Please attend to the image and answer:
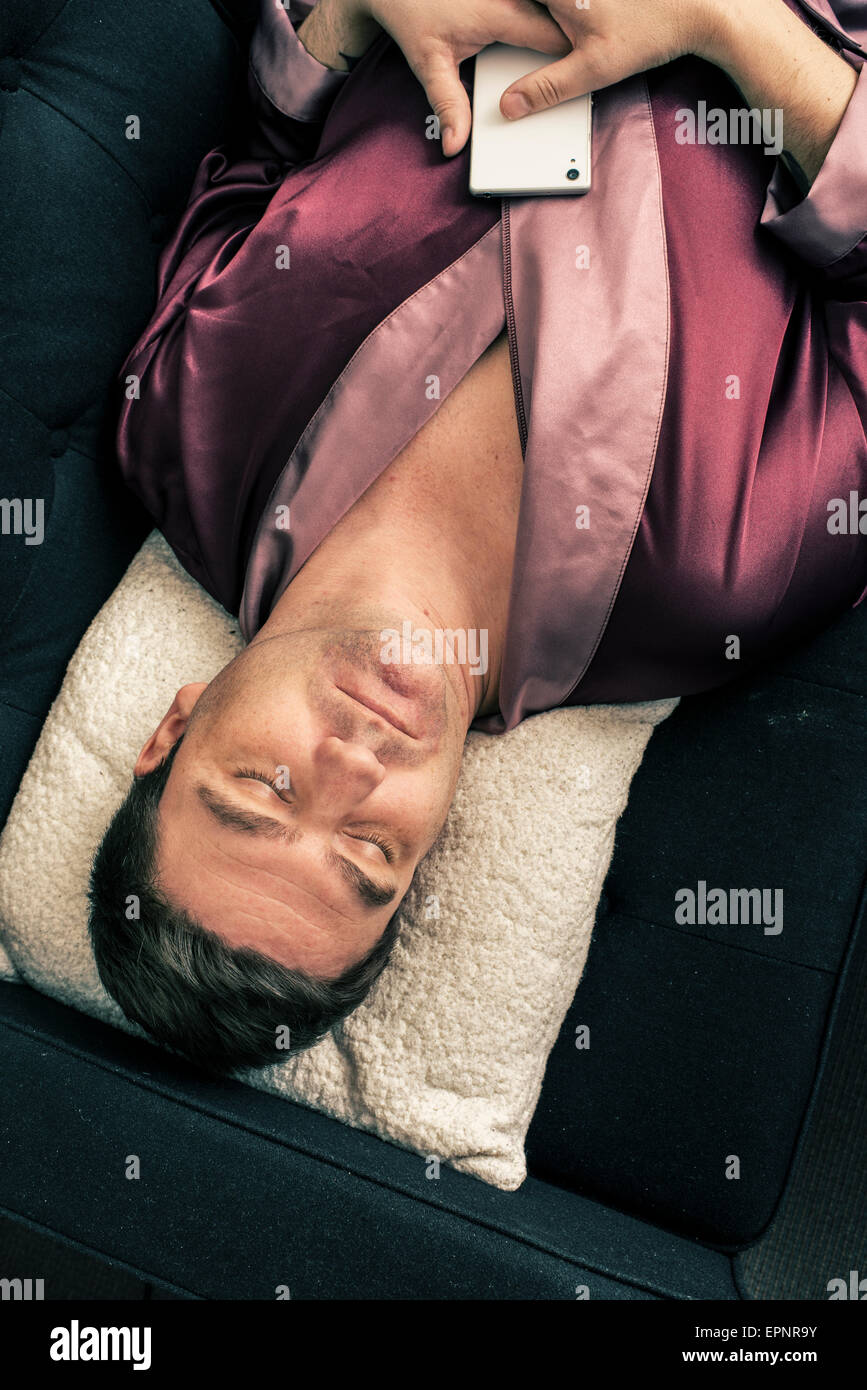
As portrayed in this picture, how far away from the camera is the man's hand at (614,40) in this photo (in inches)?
35.4

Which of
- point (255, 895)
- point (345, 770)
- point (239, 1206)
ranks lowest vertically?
point (239, 1206)

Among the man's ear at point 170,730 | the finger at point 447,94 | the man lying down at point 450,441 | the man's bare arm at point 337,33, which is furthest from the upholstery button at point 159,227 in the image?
the man's ear at point 170,730

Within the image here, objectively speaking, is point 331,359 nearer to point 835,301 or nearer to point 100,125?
point 100,125

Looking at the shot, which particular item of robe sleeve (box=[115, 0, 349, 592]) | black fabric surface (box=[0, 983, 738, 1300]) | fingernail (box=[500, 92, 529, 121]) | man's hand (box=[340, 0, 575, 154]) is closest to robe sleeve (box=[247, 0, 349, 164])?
robe sleeve (box=[115, 0, 349, 592])

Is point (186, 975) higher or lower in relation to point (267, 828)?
lower

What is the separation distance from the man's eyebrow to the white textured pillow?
0.23 metres

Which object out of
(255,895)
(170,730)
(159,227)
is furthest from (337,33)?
(255,895)

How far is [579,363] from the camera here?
95 cm

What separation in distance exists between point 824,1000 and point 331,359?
860 mm

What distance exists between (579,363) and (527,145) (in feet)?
0.69

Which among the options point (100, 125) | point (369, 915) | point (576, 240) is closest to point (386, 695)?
point (369, 915)

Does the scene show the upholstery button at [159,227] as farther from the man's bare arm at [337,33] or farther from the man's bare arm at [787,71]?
the man's bare arm at [787,71]

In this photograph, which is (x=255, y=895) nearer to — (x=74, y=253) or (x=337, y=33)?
(x=74, y=253)

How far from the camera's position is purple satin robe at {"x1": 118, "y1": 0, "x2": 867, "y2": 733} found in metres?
0.96
